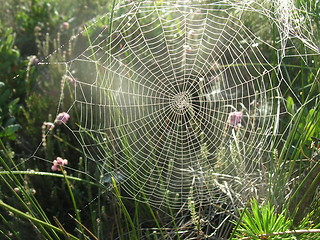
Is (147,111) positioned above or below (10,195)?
above

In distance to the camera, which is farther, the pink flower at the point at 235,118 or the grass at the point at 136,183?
the pink flower at the point at 235,118

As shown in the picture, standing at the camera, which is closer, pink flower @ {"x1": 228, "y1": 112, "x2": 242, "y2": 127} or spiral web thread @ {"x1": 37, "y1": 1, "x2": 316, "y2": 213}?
spiral web thread @ {"x1": 37, "y1": 1, "x2": 316, "y2": 213}

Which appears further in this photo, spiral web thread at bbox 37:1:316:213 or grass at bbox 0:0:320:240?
spiral web thread at bbox 37:1:316:213

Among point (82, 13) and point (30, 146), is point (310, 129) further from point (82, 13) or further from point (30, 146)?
point (82, 13)

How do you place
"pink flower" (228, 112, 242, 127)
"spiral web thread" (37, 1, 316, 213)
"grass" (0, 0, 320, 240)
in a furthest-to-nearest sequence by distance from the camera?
"pink flower" (228, 112, 242, 127) → "spiral web thread" (37, 1, 316, 213) → "grass" (0, 0, 320, 240)

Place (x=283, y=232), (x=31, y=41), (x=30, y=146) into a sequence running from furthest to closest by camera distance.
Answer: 1. (x=31, y=41)
2. (x=30, y=146)
3. (x=283, y=232)

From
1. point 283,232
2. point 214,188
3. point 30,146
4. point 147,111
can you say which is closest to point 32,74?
point 30,146

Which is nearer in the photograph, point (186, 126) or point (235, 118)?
point (235, 118)

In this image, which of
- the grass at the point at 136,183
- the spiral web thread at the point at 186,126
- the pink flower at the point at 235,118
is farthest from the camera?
the pink flower at the point at 235,118

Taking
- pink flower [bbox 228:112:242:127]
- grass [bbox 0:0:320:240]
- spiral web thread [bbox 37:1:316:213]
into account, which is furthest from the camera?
pink flower [bbox 228:112:242:127]

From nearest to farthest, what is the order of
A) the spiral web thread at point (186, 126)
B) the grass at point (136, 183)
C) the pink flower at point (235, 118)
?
the grass at point (136, 183), the spiral web thread at point (186, 126), the pink flower at point (235, 118)

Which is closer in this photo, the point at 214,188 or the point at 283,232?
the point at 283,232
